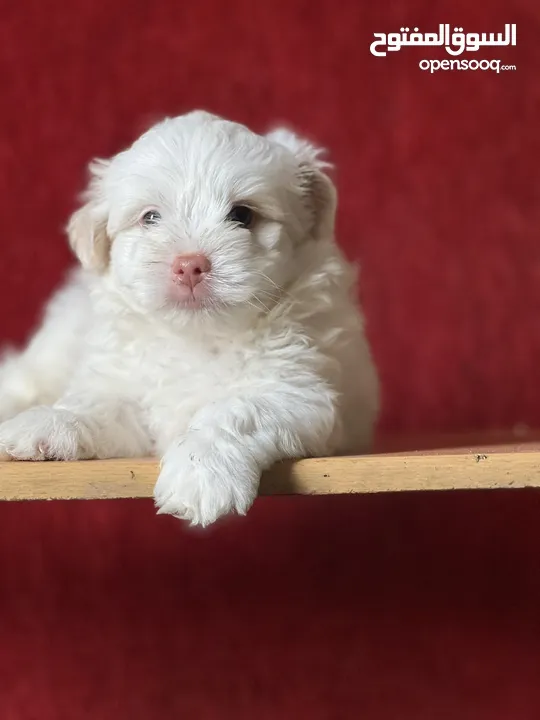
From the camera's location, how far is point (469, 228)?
2633 millimetres

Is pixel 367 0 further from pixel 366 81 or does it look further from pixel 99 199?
pixel 99 199

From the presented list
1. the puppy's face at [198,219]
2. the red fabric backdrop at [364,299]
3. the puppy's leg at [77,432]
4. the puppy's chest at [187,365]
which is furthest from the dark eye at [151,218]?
the red fabric backdrop at [364,299]

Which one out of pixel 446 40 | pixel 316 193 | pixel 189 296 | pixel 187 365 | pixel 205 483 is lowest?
pixel 205 483

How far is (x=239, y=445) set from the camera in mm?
1403

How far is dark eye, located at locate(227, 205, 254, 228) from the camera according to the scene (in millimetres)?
1642

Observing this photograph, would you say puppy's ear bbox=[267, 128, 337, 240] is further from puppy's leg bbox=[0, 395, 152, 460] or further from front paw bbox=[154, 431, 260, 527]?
front paw bbox=[154, 431, 260, 527]

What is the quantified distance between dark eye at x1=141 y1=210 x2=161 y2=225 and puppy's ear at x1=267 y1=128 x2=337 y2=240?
0.31 metres

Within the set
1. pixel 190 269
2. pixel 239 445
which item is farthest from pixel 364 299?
pixel 239 445

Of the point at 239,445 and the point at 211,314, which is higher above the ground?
the point at 211,314

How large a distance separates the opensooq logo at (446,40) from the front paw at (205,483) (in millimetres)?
1655

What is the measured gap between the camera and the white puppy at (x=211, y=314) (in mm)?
1529

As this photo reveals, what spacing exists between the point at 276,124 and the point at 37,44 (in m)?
0.71

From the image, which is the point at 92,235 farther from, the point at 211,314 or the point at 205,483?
the point at 205,483

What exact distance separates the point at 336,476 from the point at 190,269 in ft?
1.39
